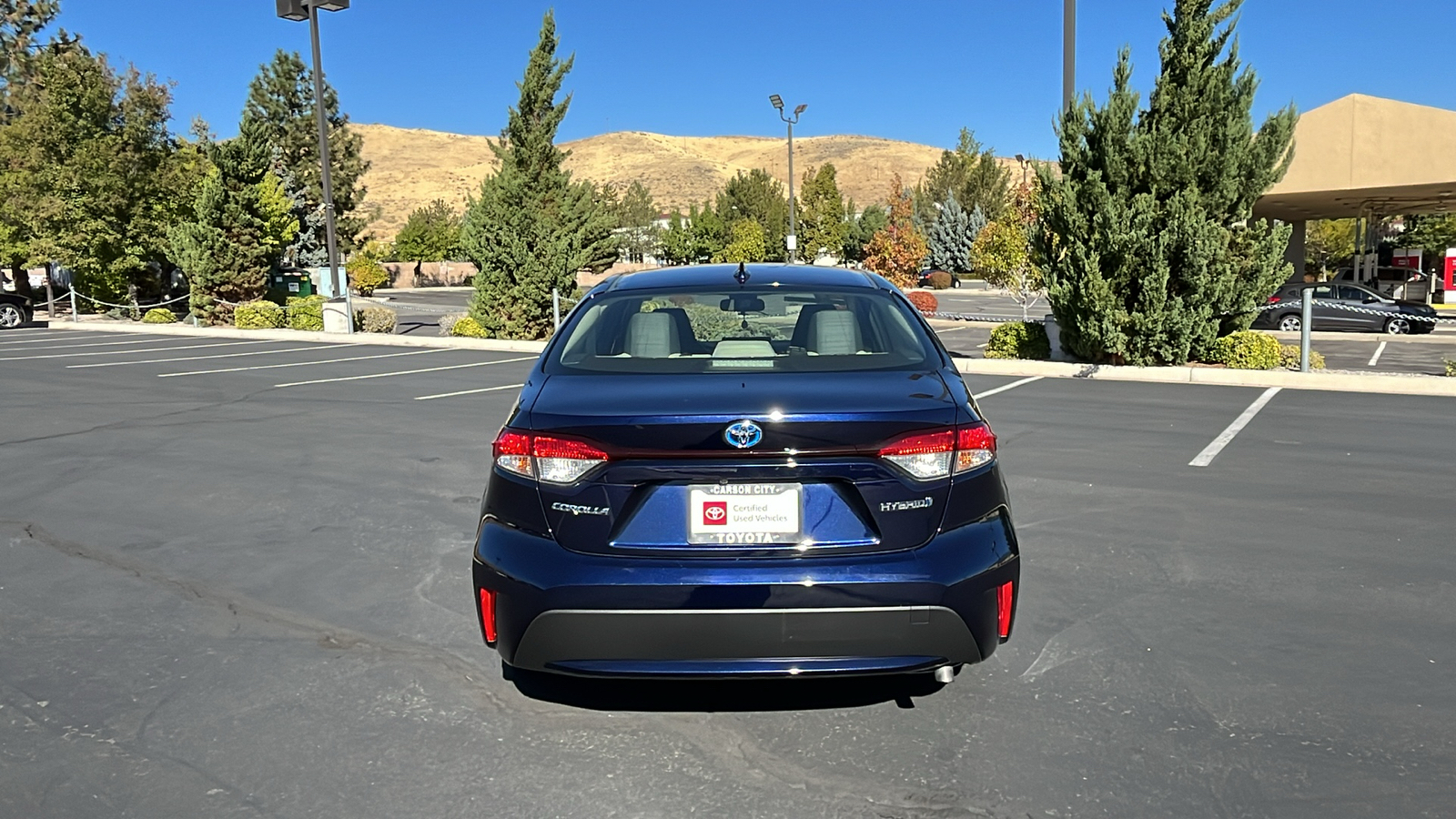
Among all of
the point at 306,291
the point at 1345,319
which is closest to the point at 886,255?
the point at 1345,319

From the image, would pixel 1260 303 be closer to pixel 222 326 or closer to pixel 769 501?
pixel 769 501

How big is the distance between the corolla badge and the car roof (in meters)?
1.32

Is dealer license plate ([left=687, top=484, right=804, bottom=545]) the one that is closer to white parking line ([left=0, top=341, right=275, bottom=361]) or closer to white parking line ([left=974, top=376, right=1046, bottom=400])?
white parking line ([left=974, top=376, right=1046, bottom=400])

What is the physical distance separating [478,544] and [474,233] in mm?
21270

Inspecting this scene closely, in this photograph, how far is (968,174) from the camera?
74.8 meters

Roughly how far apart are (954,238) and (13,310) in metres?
46.9

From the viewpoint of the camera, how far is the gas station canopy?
2320cm

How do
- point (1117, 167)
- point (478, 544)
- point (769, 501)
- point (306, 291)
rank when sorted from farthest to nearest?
point (306, 291), point (1117, 167), point (478, 544), point (769, 501)

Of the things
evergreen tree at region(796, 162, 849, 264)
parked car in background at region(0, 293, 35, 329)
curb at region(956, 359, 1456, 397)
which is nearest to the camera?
curb at region(956, 359, 1456, 397)

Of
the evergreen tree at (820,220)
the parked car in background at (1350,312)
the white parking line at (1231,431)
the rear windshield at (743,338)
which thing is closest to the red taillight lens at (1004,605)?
the rear windshield at (743,338)

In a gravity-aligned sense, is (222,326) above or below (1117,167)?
below

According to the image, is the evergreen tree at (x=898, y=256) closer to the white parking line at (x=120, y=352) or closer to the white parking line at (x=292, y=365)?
the white parking line at (x=292, y=365)

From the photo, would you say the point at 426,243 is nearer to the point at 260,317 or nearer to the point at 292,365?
the point at 260,317

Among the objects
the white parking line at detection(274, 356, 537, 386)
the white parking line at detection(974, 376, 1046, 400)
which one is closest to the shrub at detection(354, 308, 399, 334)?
the white parking line at detection(274, 356, 537, 386)
